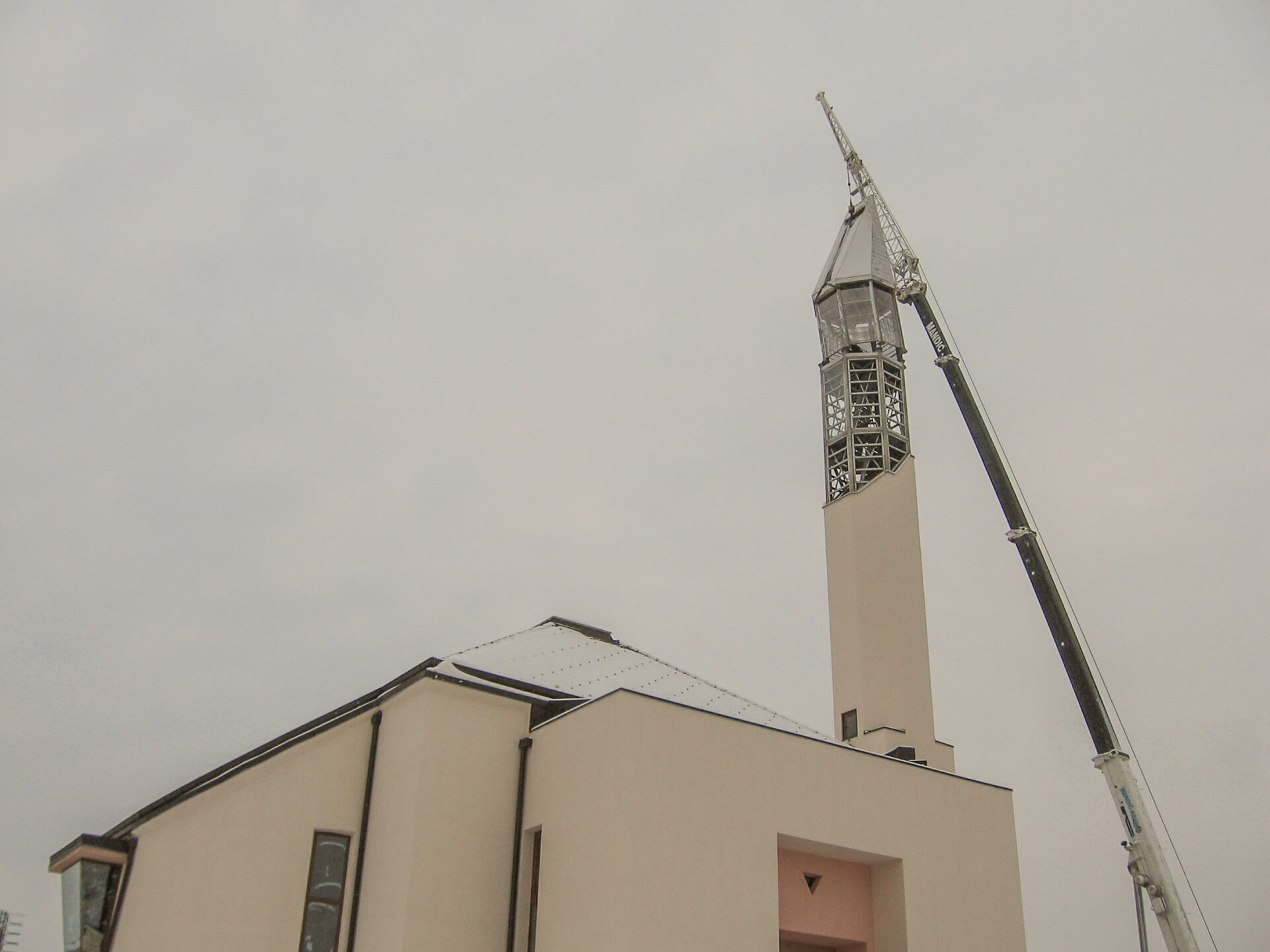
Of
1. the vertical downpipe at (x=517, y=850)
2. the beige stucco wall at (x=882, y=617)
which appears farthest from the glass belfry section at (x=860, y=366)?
the vertical downpipe at (x=517, y=850)

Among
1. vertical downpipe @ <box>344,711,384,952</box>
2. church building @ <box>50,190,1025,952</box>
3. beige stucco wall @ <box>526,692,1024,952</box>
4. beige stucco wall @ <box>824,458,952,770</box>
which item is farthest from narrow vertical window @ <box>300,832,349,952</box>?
beige stucco wall @ <box>824,458,952,770</box>

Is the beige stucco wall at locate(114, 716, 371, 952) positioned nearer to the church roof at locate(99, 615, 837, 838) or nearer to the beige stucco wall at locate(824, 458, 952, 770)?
the church roof at locate(99, 615, 837, 838)

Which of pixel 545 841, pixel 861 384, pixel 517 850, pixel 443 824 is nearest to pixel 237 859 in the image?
pixel 443 824

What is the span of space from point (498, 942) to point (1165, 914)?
40.4 feet

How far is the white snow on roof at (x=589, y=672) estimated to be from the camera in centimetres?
1931

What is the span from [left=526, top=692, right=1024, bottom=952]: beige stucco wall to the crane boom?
3.30 m

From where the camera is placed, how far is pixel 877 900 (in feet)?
59.0

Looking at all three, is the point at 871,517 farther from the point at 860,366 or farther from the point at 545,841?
the point at 545,841

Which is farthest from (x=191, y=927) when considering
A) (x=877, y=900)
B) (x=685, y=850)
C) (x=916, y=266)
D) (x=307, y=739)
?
(x=916, y=266)

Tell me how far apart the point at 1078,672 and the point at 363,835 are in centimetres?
1435

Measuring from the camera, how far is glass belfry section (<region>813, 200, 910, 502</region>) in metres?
27.2

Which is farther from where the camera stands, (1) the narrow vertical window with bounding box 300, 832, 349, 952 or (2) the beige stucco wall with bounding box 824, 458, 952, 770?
(2) the beige stucco wall with bounding box 824, 458, 952, 770

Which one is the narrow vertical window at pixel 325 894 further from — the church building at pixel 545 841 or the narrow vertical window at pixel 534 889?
the narrow vertical window at pixel 534 889

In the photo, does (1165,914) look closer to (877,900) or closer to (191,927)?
(877,900)
